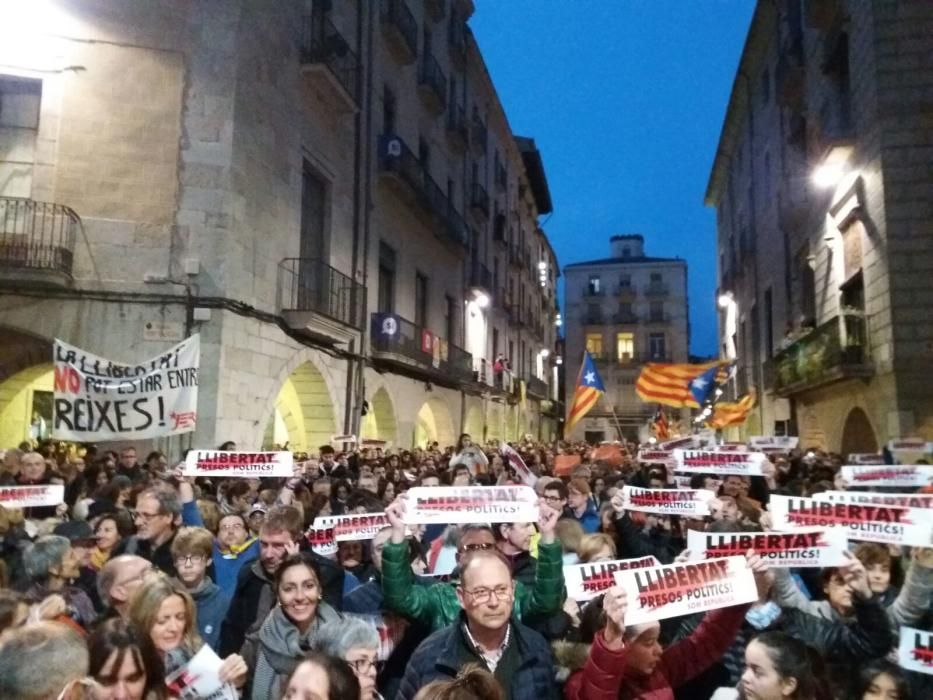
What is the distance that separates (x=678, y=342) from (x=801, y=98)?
38.6 meters

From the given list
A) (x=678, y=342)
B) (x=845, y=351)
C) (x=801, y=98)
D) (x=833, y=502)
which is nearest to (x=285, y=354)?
(x=845, y=351)

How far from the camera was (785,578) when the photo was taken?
12.3ft

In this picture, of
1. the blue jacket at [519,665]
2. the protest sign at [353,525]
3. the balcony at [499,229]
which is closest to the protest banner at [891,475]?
the protest sign at [353,525]

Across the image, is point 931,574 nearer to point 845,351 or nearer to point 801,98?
point 845,351

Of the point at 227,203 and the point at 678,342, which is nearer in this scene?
the point at 227,203

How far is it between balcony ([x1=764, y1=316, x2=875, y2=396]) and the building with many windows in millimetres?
36637

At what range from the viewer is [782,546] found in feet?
11.7

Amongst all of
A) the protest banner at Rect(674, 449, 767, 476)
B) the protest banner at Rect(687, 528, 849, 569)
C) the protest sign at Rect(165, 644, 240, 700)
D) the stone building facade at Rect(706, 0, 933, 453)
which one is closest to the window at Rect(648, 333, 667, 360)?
the stone building facade at Rect(706, 0, 933, 453)

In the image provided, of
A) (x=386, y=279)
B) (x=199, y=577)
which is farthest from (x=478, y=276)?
(x=199, y=577)

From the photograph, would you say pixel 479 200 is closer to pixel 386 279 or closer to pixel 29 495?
pixel 386 279

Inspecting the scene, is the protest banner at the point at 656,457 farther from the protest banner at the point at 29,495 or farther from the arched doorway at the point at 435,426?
the arched doorway at the point at 435,426

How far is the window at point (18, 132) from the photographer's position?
39.8ft

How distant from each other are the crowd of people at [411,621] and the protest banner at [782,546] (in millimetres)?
151

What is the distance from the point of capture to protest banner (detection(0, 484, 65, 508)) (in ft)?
20.4
